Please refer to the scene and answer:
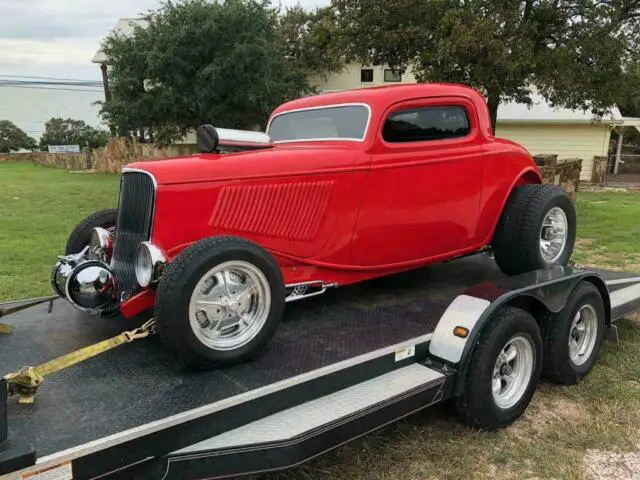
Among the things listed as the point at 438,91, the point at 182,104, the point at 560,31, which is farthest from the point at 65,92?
the point at 438,91

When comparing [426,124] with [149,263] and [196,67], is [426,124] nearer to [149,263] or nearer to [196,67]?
[149,263]

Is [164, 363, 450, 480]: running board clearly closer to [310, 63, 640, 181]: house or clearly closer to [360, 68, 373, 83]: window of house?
[310, 63, 640, 181]: house

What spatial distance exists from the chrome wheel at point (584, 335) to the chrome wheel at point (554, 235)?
2.12ft

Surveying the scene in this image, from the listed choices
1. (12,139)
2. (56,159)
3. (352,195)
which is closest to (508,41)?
(352,195)

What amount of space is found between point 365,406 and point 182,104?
18963 mm

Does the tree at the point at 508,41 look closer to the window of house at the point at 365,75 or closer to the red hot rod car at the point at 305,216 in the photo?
the red hot rod car at the point at 305,216

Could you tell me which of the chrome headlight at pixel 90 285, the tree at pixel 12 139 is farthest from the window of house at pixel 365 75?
the tree at pixel 12 139

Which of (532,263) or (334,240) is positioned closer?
(334,240)

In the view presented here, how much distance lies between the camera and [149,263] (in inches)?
115

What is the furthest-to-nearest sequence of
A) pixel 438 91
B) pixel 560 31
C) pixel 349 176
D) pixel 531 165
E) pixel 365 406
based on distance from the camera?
pixel 560 31 < pixel 531 165 < pixel 438 91 < pixel 349 176 < pixel 365 406

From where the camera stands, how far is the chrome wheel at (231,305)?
2.82 metres

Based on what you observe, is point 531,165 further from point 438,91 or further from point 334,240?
point 334,240

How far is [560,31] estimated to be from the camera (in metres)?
10.4

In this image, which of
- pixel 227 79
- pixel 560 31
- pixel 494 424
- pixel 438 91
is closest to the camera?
pixel 494 424
